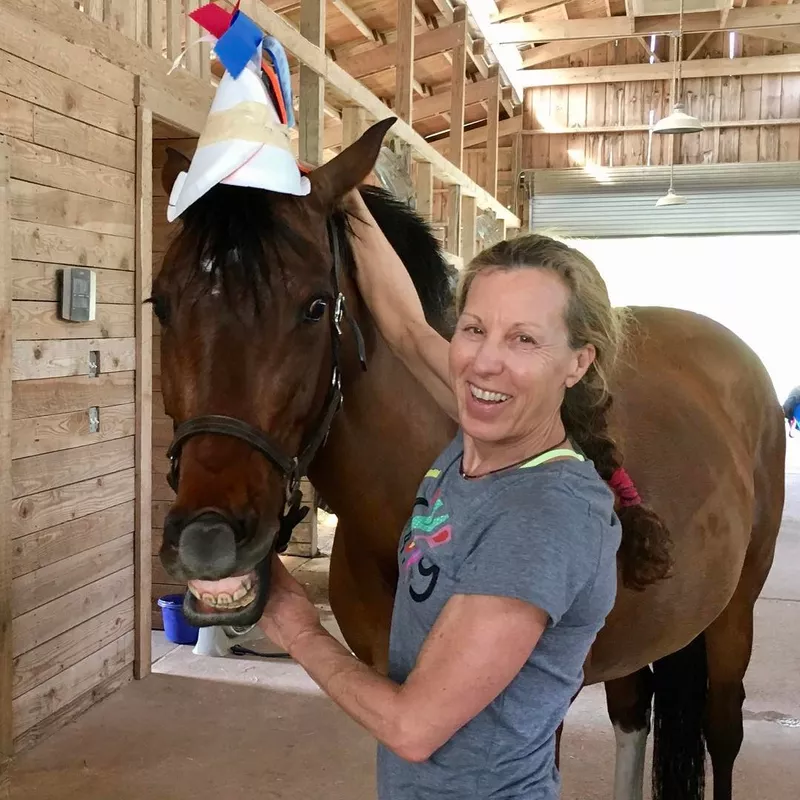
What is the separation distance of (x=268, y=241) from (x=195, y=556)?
0.48 metres

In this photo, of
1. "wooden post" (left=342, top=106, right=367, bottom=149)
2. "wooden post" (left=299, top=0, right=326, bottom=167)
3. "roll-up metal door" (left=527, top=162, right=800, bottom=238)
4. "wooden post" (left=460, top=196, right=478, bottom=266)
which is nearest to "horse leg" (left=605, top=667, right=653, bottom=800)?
"wooden post" (left=299, top=0, right=326, bottom=167)

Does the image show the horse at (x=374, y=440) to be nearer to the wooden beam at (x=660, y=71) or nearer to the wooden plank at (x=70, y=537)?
the wooden plank at (x=70, y=537)

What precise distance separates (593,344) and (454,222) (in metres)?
6.10

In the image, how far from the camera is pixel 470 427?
0.96m

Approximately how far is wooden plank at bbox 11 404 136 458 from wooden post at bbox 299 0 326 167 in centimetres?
177

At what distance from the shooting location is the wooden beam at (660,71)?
404 inches

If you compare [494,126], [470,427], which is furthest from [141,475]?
[494,126]

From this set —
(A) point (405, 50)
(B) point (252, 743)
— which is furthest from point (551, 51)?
(B) point (252, 743)

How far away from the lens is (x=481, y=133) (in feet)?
35.8

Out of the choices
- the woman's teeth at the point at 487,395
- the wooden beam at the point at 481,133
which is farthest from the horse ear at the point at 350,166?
the wooden beam at the point at 481,133

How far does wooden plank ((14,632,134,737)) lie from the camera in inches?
106

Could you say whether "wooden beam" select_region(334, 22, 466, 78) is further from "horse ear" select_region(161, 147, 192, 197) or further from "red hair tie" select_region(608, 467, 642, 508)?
"red hair tie" select_region(608, 467, 642, 508)

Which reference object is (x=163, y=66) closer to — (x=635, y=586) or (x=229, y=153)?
(x=229, y=153)

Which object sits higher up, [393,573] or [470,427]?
[470,427]
